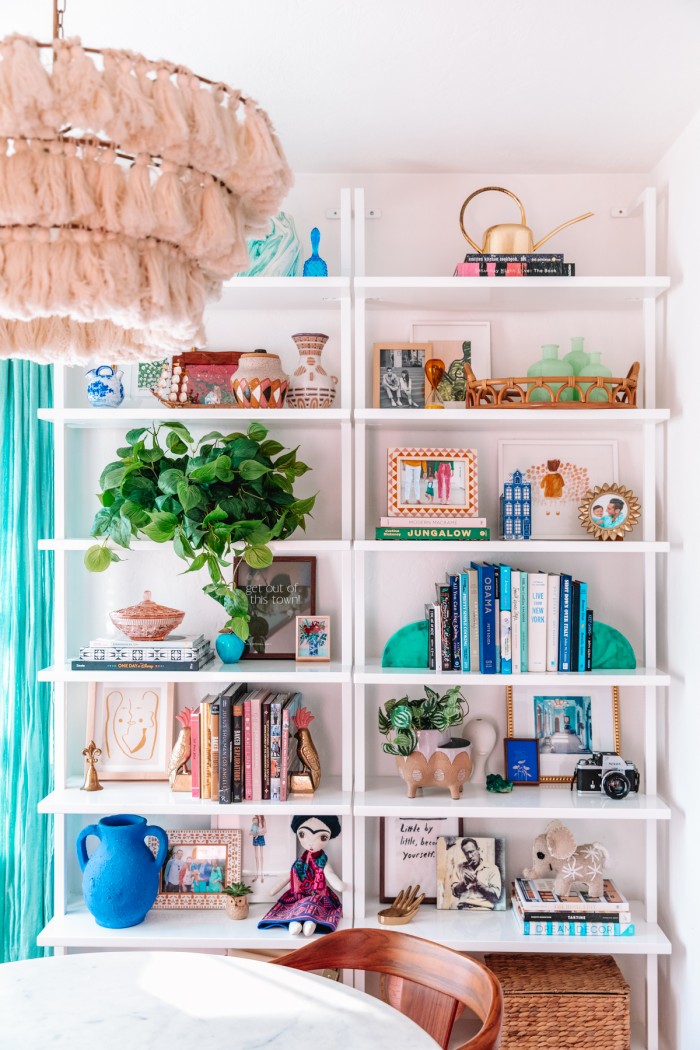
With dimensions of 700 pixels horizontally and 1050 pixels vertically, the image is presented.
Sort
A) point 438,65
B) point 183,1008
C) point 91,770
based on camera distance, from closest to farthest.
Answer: point 183,1008, point 438,65, point 91,770

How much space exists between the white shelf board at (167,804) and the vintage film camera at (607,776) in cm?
64

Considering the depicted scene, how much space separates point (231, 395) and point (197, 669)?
0.76 m

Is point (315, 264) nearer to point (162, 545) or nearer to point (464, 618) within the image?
point (162, 545)

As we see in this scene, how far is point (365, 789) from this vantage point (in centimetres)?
260

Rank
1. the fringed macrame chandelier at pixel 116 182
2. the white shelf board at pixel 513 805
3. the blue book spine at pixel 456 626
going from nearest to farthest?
the fringed macrame chandelier at pixel 116 182, the white shelf board at pixel 513 805, the blue book spine at pixel 456 626

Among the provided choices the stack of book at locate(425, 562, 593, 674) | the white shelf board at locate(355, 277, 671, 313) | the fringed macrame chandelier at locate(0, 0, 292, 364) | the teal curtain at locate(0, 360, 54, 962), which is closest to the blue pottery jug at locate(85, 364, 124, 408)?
the teal curtain at locate(0, 360, 54, 962)

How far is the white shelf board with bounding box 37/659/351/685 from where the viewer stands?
2463 mm

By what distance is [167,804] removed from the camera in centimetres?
248

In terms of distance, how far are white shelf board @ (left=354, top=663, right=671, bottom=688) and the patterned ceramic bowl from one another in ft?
1.72

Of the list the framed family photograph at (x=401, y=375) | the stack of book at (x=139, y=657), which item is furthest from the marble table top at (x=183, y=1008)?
the framed family photograph at (x=401, y=375)

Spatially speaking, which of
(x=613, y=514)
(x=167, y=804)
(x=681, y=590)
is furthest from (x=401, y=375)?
(x=167, y=804)

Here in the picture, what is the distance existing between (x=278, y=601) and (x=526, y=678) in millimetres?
738

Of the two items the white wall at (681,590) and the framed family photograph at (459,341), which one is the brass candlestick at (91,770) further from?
the white wall at (681,590)

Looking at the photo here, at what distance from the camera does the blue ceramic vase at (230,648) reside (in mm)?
2605
